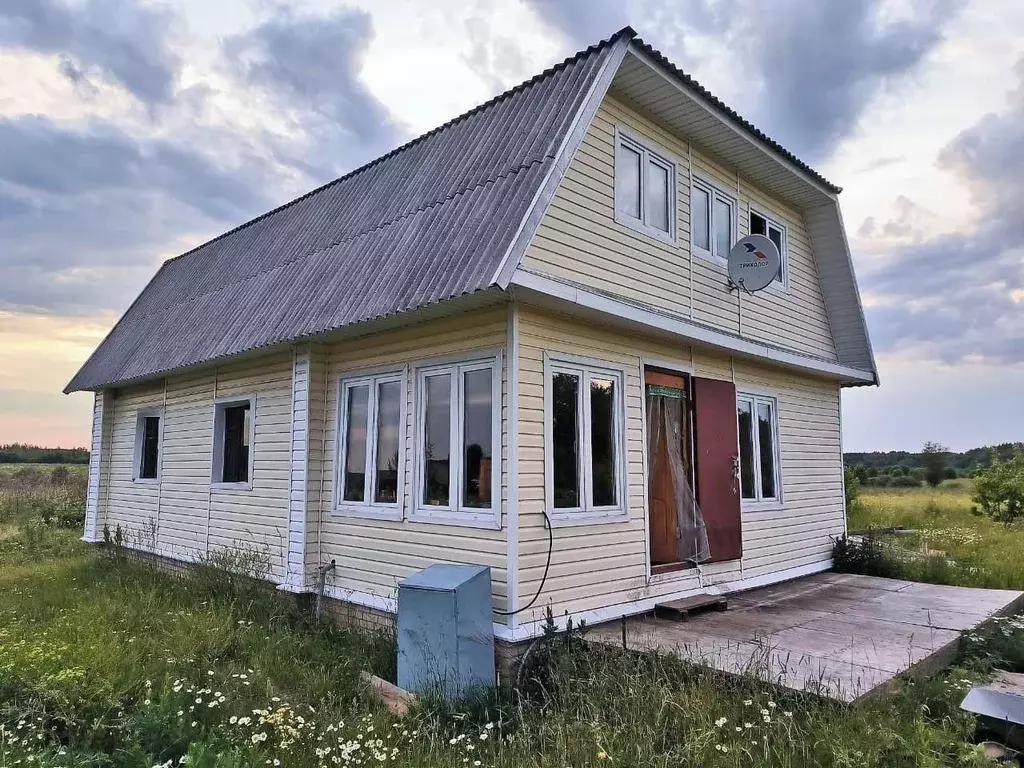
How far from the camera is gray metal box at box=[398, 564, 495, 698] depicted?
494cm

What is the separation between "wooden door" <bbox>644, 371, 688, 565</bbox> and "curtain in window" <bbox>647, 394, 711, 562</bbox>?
0.04ft

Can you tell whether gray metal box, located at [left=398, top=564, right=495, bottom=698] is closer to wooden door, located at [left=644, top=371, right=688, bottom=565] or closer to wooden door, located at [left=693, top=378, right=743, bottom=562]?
wooden door, located at [left=644, top=371, right=688, bottom=565]

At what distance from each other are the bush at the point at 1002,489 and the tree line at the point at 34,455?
48539 mm

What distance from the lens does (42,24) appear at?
787cm

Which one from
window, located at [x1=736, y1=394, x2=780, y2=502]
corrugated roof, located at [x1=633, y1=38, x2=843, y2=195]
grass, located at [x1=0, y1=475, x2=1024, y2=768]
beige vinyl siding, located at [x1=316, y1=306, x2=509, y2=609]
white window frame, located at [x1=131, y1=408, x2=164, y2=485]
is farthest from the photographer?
white window frame, located at [x1=131, y1=408, x2=164, y2=485]

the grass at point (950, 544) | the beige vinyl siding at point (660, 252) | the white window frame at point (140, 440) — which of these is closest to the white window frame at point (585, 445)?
the beige vinyl siding at point (660, 252)

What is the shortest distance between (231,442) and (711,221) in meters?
7.14

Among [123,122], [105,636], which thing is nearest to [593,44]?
[105,636]

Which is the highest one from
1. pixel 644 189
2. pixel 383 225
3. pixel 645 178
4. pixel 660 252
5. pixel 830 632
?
pixel 645 178

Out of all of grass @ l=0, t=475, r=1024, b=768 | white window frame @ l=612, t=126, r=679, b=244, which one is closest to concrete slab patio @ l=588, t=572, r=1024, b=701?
grass @ l=0, t=475, r=1024, b=768

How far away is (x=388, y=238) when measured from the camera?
6914 mm

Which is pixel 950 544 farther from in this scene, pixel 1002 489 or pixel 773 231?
pixel 773 231

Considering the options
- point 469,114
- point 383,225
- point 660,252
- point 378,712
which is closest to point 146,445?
point 383,225

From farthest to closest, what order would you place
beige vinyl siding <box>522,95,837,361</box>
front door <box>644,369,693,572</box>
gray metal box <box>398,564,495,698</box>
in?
front door <box>644,369,693,572</box>, beige vinyl siding <box>522,95,837,361</box>, gray metal box <box>398,564,495,698</box>
